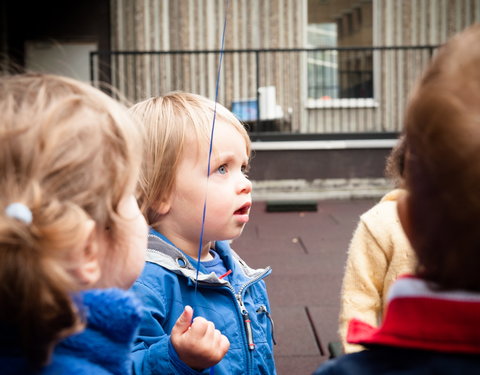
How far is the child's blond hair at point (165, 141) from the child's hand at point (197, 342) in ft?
1.34

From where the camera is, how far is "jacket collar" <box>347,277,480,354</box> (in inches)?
29.2

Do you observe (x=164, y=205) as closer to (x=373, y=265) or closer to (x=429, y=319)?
(x=373, y=265)

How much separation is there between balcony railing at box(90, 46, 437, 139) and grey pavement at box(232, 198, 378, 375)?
1.98 meters

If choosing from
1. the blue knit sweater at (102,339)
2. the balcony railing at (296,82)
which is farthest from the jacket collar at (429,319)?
the balcony railing at (296,82)

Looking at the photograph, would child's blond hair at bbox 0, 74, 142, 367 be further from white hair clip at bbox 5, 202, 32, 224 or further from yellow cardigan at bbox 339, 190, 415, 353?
yellow cardigan at bbox 339, 190, 415, 353

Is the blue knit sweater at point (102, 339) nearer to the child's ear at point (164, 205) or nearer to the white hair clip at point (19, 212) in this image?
the white hair clip at point (19, 212)

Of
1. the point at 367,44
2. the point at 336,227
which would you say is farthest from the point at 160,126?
the point at 367,44

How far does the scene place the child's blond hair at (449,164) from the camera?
0.69 m

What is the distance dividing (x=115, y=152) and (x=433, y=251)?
0.50 metres

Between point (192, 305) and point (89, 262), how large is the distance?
600mm

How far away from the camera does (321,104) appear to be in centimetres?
962

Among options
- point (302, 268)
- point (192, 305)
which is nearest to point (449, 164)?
point (192, 305)

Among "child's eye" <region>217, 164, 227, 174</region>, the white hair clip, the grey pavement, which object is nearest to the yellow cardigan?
"child's eye" <region>217, 164, 227, 174</region>

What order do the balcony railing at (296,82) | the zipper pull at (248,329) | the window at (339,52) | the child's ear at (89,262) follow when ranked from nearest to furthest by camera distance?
1. the child's ear at (89,262)
2. the zipper pull at (248,329)
3. the balcony railing at (296,82)
4. the window at (339,52)
